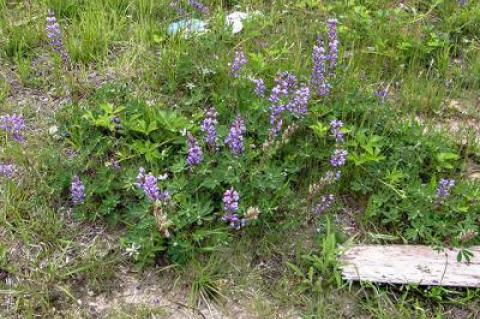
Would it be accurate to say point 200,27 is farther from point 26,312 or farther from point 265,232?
point 26,312

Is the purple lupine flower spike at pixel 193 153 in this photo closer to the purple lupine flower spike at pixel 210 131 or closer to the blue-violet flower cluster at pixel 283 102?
the purple lupine flower spike at pixel 210 131

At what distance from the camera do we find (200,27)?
4.45m

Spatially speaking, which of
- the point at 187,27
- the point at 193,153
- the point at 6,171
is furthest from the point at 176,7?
the point at 6,171

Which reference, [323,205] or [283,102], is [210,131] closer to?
[283,102]

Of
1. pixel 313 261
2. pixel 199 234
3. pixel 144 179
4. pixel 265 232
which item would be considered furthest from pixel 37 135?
pixel 313 261

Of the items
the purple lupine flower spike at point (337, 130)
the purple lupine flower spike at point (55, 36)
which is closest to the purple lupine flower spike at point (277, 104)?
the purple lupine flower spike at point (337, 130)

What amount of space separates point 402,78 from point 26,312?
299 centimetres

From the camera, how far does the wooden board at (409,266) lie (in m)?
3.04

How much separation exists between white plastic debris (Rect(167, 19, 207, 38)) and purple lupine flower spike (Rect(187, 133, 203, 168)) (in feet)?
4.76

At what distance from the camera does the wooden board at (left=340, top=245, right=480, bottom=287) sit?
3.04 meters

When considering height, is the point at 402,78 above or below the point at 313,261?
above

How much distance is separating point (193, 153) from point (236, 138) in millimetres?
264

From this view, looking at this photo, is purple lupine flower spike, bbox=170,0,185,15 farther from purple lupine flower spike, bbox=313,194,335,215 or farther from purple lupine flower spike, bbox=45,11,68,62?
purple lupine flower spike, bbox=313,194,335,215

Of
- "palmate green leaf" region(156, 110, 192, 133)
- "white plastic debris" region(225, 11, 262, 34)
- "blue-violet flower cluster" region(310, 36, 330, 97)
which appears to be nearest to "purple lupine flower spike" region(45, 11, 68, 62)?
"palmate green leaf" region(156, 110, 192, 133)
